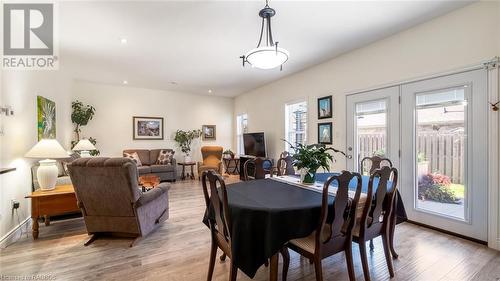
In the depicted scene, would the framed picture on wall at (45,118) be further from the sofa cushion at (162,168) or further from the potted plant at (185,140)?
the potted plant at (185,140)

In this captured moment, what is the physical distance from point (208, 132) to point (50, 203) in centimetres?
520

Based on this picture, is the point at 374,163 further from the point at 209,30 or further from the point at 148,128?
the point at 148,128

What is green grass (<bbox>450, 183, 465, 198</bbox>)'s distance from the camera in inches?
109

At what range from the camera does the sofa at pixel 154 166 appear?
611 cm

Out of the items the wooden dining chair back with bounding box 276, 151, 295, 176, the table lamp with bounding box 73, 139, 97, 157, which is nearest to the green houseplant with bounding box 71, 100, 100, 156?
the table lamp with bounding box 73, 139, 97, 157

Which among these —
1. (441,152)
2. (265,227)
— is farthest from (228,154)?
(265,227)

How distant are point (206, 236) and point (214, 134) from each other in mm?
5290

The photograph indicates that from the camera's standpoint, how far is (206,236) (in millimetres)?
2875

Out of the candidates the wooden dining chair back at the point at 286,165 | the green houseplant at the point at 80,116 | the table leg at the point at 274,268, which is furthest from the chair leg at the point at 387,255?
the green houseplant at the point at 80,116

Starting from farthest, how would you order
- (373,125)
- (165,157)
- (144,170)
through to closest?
(165,157) < (144,170) < (373,125)

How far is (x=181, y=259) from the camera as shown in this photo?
2.33 meters

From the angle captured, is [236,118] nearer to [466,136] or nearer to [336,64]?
[336,64]

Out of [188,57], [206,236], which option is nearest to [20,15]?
[188,57]

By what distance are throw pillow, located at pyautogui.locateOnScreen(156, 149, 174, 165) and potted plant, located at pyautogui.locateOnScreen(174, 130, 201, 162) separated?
2.02 feet
